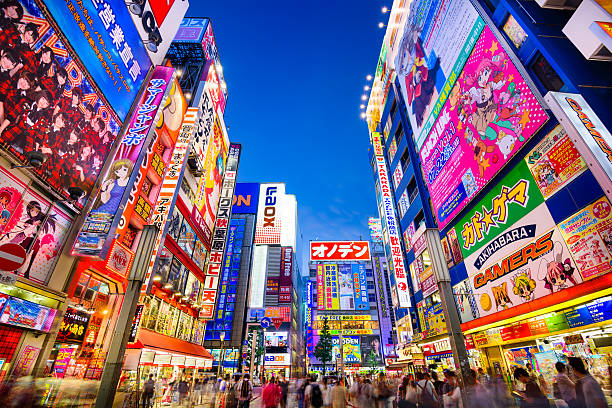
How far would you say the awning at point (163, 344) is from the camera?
14595mm

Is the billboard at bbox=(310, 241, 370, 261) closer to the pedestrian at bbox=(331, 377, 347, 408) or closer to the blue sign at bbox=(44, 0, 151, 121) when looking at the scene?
the blue sign at bbox=(44, 0, 151, 121)

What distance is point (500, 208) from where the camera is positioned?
1321cm

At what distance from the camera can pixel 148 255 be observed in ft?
39.2

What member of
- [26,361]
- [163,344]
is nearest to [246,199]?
[163,344]

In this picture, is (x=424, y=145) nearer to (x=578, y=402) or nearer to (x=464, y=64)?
Result: (x=464, y=64)

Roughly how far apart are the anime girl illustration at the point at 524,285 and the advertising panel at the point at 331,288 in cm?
4952

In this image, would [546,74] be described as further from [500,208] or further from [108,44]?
[108,44]

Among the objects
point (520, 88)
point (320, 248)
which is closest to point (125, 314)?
point (520, 88)

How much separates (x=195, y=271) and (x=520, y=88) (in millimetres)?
24835

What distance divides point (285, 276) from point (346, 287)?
15.9 meters

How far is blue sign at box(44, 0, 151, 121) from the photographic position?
10.5 meters

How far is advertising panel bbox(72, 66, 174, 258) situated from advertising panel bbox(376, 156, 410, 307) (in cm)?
2081

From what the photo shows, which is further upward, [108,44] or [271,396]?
[108,44]

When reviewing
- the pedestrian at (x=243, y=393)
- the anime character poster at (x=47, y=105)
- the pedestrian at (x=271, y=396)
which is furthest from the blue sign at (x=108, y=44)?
the pedestrian at (x=271, y=396)
